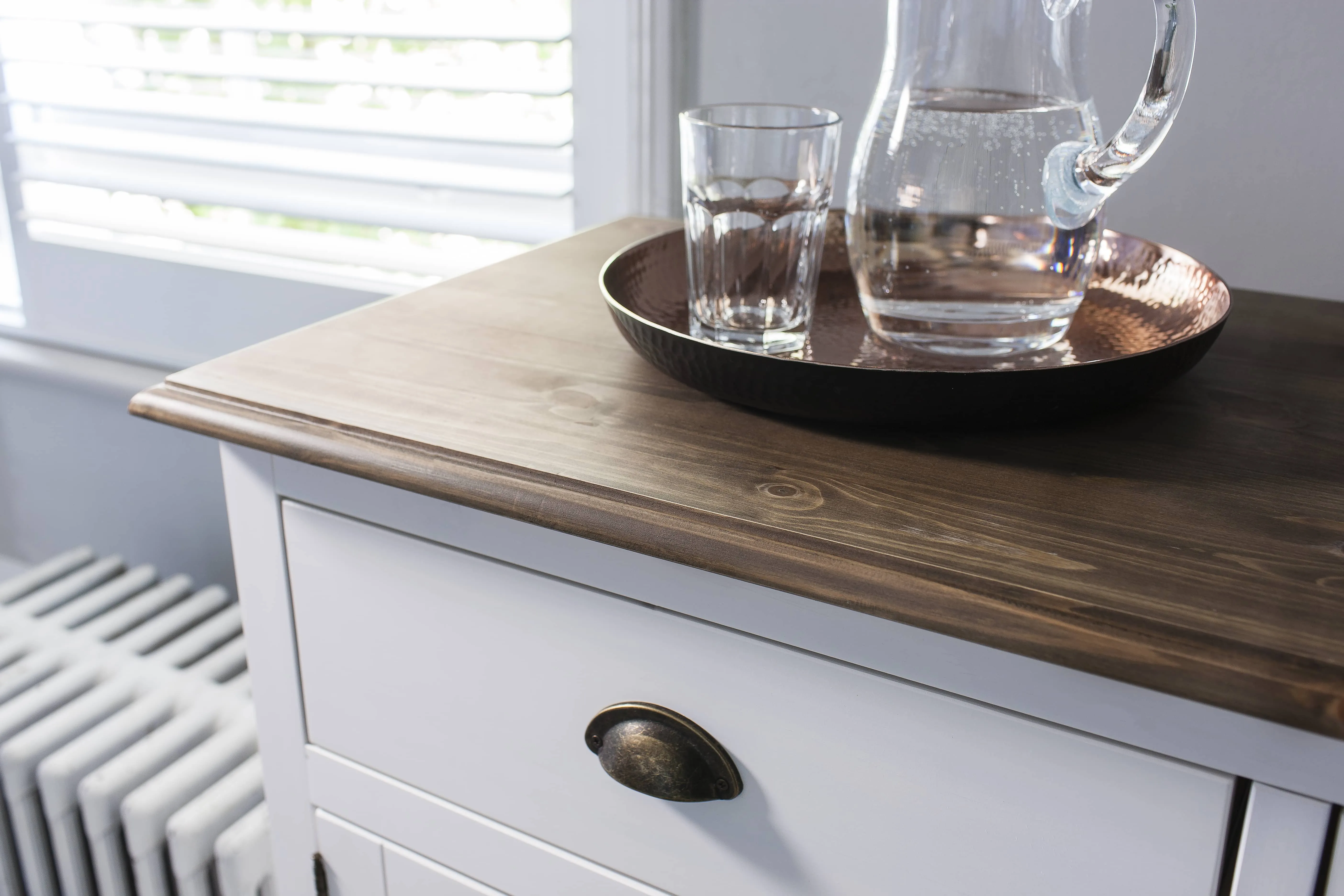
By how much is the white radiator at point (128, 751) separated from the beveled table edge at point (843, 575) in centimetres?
60

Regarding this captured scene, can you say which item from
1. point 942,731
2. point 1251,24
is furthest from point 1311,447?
point 1251,24

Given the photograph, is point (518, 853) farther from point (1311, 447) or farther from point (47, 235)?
point (47, 235)

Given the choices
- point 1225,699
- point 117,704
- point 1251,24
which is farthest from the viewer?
point 117,704

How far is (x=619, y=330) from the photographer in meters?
0.53

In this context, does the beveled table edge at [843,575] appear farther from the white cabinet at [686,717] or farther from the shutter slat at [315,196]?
the shutter slat at [315,196]

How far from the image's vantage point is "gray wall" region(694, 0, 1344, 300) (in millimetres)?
708

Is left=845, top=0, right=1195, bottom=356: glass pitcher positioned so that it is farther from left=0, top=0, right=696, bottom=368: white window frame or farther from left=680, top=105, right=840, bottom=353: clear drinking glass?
left=0, top=0, right=696, bottom=368: white window frame

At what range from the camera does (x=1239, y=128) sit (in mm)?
739

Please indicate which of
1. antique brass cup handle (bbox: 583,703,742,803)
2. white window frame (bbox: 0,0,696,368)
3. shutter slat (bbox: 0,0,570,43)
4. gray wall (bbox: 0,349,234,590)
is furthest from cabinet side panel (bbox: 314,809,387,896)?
gray wall (bbox: 0,349,234,590)

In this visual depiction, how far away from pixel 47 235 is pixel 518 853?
1.30 metres

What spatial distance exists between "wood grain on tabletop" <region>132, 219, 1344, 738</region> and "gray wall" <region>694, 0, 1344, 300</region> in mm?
207

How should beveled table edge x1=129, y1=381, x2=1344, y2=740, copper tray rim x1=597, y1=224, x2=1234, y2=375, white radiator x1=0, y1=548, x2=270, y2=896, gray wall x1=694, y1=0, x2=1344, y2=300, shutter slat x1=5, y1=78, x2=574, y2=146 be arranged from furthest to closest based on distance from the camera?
1. shutter slat x1=5, y1=78, x2=574, y2=146
2. white radiator x1=0, y1=548, x2=270, y2=896
3. gray wall x1=694, y1=0, x2=1344, y2=300
4. copper tray rim x1=597, y1=224, x2=1234, y2=375
5. beveled table edge x1=129, y1=381, x2=1344, y2=740

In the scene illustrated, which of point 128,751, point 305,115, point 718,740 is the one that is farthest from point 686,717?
point 305,115

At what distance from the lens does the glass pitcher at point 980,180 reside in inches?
18.3
